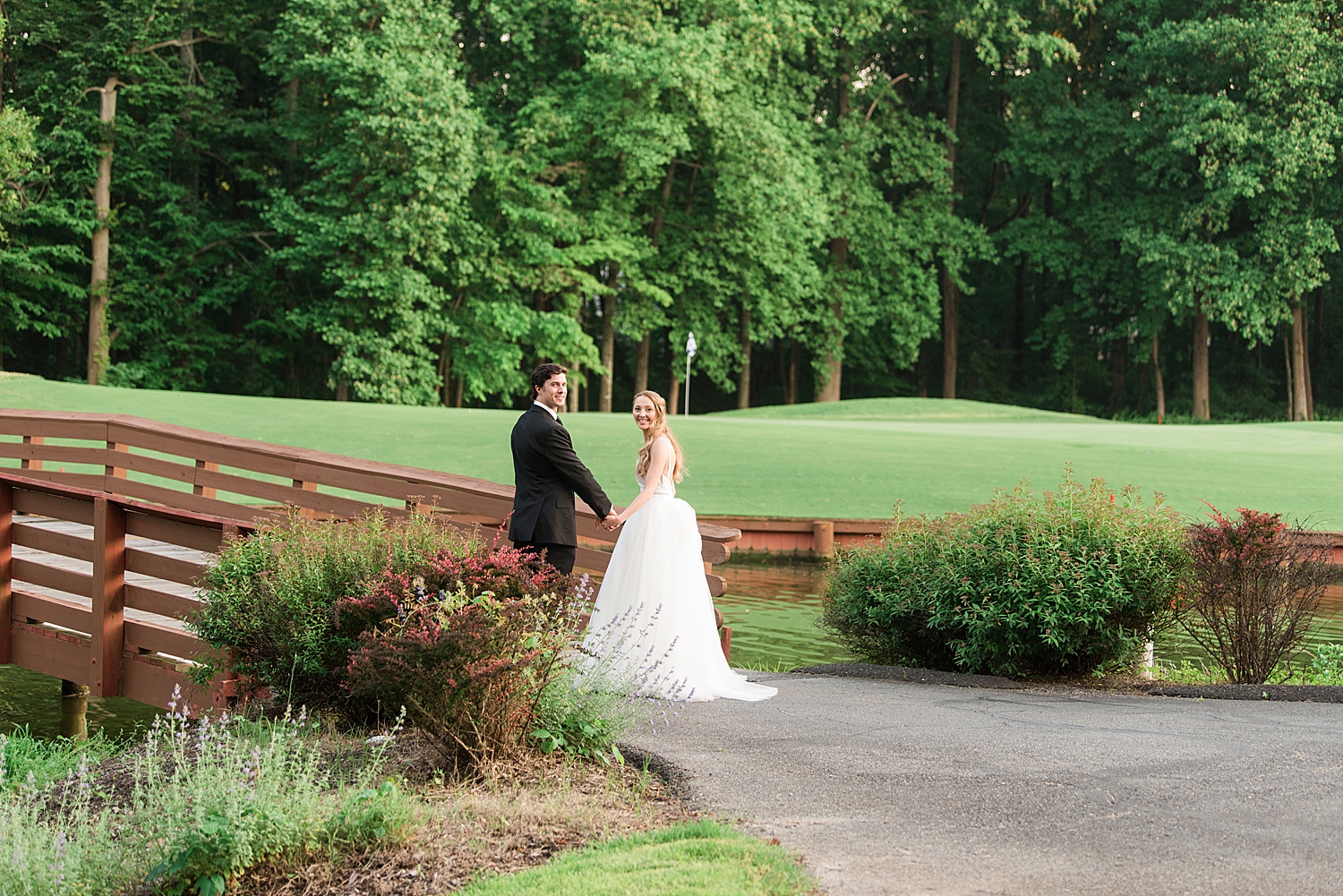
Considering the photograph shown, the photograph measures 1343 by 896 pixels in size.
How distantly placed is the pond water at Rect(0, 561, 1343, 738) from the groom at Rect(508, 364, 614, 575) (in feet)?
10.5

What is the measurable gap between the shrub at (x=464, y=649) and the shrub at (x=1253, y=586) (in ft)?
17.5

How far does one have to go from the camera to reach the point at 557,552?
24.7 feet

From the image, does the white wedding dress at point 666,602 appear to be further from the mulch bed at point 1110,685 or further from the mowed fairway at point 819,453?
the mowed fairway at point 819,453

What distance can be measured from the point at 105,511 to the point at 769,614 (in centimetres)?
769

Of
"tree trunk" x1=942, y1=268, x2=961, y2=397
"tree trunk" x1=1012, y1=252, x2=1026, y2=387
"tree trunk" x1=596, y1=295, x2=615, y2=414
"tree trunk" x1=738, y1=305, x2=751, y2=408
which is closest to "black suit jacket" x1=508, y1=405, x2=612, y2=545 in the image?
"tree trunk" x1=596, y1=295, x2=615, y2=414

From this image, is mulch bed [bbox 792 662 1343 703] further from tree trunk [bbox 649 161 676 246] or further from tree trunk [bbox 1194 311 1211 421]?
tree trunk [bbox 1194 311 1211 421]

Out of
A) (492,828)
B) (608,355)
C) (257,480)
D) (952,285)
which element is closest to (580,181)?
(608,355)

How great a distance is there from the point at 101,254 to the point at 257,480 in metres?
25.8

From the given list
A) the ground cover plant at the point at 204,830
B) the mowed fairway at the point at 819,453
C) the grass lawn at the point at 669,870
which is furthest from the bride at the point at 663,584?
the mowed fairway at the point at 819,453

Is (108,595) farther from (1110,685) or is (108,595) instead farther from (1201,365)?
(1201,365)

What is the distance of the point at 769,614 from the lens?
13.5 metres

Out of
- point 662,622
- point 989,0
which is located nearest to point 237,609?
point 662,622

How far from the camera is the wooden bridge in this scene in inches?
296

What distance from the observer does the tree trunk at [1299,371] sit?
39.3m
